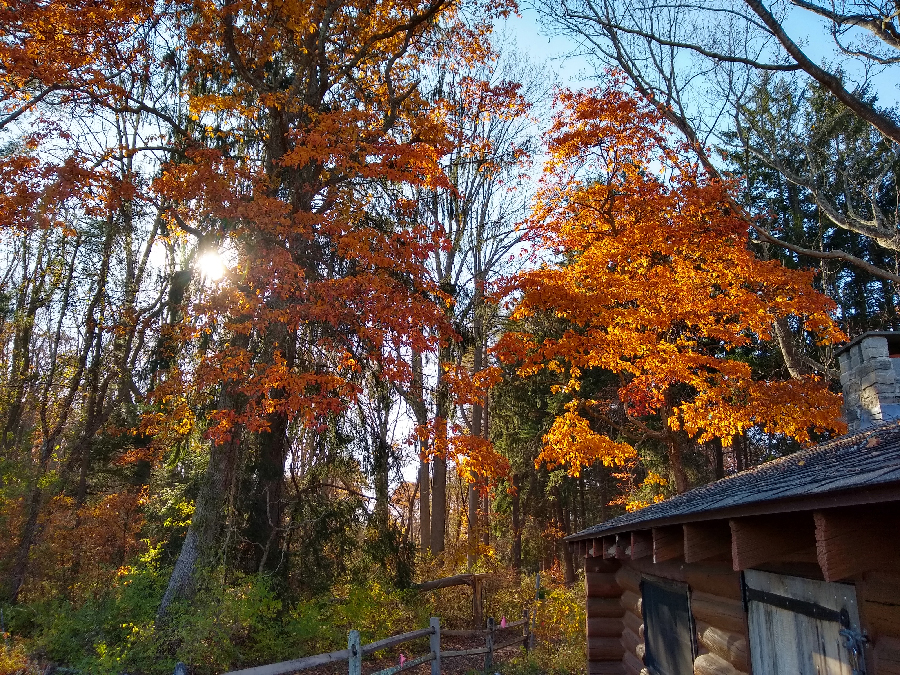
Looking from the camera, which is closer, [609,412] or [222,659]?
[222,659]

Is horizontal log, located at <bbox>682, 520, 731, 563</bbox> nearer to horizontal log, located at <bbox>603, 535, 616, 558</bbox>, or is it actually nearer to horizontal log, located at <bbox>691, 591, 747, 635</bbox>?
horizontal log, located at <bbox>691, 591, 747, 635</bbox>

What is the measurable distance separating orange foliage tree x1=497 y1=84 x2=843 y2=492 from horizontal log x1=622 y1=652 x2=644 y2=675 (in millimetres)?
6689

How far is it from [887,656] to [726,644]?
2.19m

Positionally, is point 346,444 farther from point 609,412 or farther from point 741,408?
point 609,412

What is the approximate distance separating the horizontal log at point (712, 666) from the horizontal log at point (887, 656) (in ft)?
6.25

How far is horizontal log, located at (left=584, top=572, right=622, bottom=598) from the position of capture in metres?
9.43

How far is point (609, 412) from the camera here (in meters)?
21.1

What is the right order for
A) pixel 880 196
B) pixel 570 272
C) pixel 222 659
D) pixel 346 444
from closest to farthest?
pixel 222 659 < pixel 346 444 < pixel 570 272 < pixel 880 196

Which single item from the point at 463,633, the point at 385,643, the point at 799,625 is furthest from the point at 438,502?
the point at 799,625

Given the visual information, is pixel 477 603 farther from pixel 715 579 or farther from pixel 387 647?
pixel 715 579

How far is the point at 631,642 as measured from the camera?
333 inches

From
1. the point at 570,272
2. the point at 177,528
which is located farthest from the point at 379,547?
the point at 570,272

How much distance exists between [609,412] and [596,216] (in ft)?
27.5

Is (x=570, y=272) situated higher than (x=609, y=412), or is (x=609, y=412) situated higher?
(x=570, y=272)
